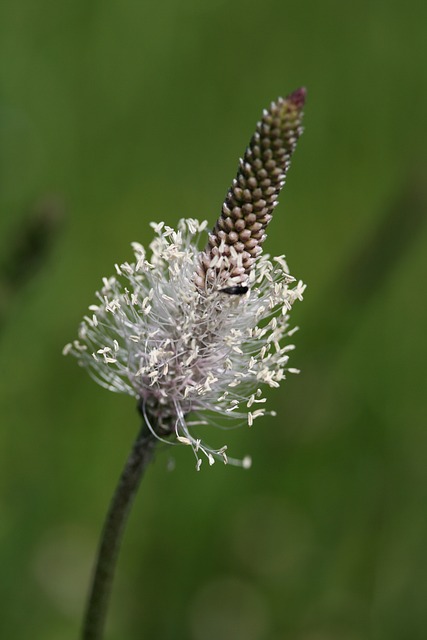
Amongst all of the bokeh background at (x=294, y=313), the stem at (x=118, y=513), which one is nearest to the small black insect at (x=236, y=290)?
the stem at (x=118, y=513)

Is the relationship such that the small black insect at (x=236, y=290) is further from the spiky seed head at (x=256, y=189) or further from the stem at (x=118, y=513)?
the stem at (x=118, y=513)

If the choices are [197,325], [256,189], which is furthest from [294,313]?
[256,189]

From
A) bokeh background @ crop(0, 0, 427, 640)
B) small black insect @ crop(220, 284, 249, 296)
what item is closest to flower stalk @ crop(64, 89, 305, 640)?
small black insect @ crop(220, 284, 249, 296)

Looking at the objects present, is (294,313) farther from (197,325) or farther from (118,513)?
(118,513)

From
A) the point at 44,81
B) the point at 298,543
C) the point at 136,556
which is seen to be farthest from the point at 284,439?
the point at 44,81

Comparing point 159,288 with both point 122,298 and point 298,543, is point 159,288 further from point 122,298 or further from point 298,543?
point 298,543

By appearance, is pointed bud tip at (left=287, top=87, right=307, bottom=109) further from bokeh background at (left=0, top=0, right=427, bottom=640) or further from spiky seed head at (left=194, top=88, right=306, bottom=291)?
bokeh background at (left=0, top=0, right=427, bottom=640)
